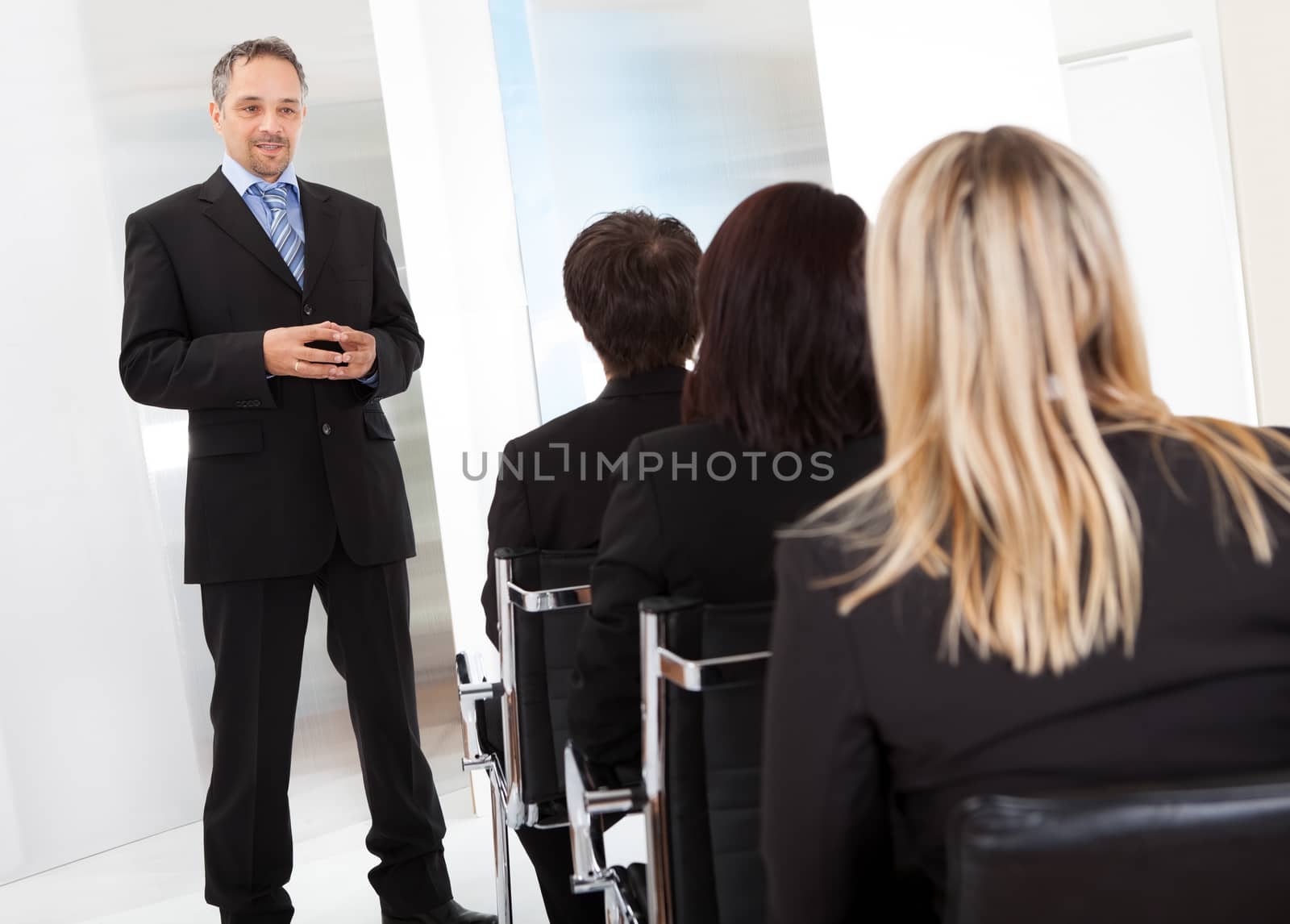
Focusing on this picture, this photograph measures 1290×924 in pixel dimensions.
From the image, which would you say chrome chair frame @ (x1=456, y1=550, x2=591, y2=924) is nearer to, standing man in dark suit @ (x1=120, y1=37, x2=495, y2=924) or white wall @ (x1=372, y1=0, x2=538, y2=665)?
standing man in dark suit @ (x1=120, y1=37, x2=495, y2=924)

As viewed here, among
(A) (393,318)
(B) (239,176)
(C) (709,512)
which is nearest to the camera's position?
(C) (709,512)

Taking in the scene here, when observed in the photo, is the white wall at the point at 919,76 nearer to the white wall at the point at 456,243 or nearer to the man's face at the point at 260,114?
the white wall at the point at 456,243

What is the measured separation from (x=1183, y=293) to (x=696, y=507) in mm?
2097

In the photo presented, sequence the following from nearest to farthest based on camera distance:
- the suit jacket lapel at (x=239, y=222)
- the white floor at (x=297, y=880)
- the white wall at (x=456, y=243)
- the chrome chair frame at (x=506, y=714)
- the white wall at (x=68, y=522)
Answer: the chrome chair frame at (x=506, y=714)
the suit jacket lapel at (x=239, y=222)
the white floor at (x=297, y=880)
the white wall at (x=68, y=522)
the white wall at (x=456, y=243)

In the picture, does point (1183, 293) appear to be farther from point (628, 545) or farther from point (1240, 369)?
point (628, 545)

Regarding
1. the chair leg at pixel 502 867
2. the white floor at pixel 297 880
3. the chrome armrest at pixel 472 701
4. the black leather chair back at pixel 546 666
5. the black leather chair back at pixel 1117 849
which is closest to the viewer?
the black leather chair back at pixel 1117 849

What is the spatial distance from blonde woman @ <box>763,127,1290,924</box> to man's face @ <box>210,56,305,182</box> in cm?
217

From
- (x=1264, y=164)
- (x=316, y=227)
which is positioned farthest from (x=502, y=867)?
(x=1264, y=164)

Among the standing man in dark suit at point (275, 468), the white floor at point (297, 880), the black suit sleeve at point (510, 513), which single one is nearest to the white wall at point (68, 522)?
the white floor at point (297, 880)

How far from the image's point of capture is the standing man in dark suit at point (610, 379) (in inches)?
84.1

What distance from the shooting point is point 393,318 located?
10.0 ft

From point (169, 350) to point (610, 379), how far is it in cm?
108

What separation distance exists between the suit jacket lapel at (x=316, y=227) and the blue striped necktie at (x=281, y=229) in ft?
0.11

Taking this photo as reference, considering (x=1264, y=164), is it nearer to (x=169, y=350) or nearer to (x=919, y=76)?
(x=919, y=76)
